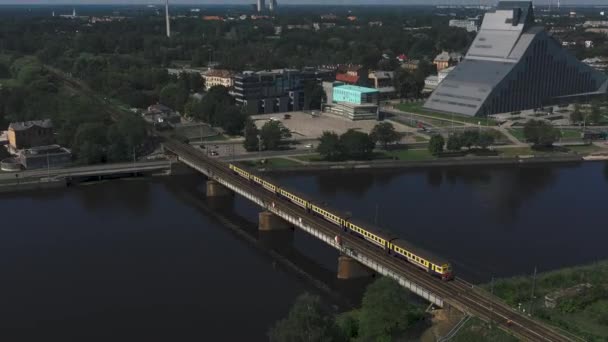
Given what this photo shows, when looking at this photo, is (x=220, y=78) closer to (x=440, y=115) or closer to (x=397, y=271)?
(x=440, y=115)

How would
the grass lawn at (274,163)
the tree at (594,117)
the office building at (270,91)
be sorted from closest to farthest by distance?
the grass lawn at (274,163), the tree at (594,117), the office building at (270,91)

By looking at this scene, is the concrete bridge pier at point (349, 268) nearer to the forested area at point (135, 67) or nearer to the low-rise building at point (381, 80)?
the forested area at point (135, 67)

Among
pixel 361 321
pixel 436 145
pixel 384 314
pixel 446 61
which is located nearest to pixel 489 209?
pixel 436 145

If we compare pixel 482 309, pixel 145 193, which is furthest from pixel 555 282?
pixel 145 193

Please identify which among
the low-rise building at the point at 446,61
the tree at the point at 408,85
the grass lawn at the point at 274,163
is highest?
the low-rise building at the point at 446,61

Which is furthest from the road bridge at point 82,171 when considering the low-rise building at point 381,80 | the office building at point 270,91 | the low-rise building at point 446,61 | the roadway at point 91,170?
the low-rise building at point 446,61

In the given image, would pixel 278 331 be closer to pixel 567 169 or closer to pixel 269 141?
pixel 269 141
